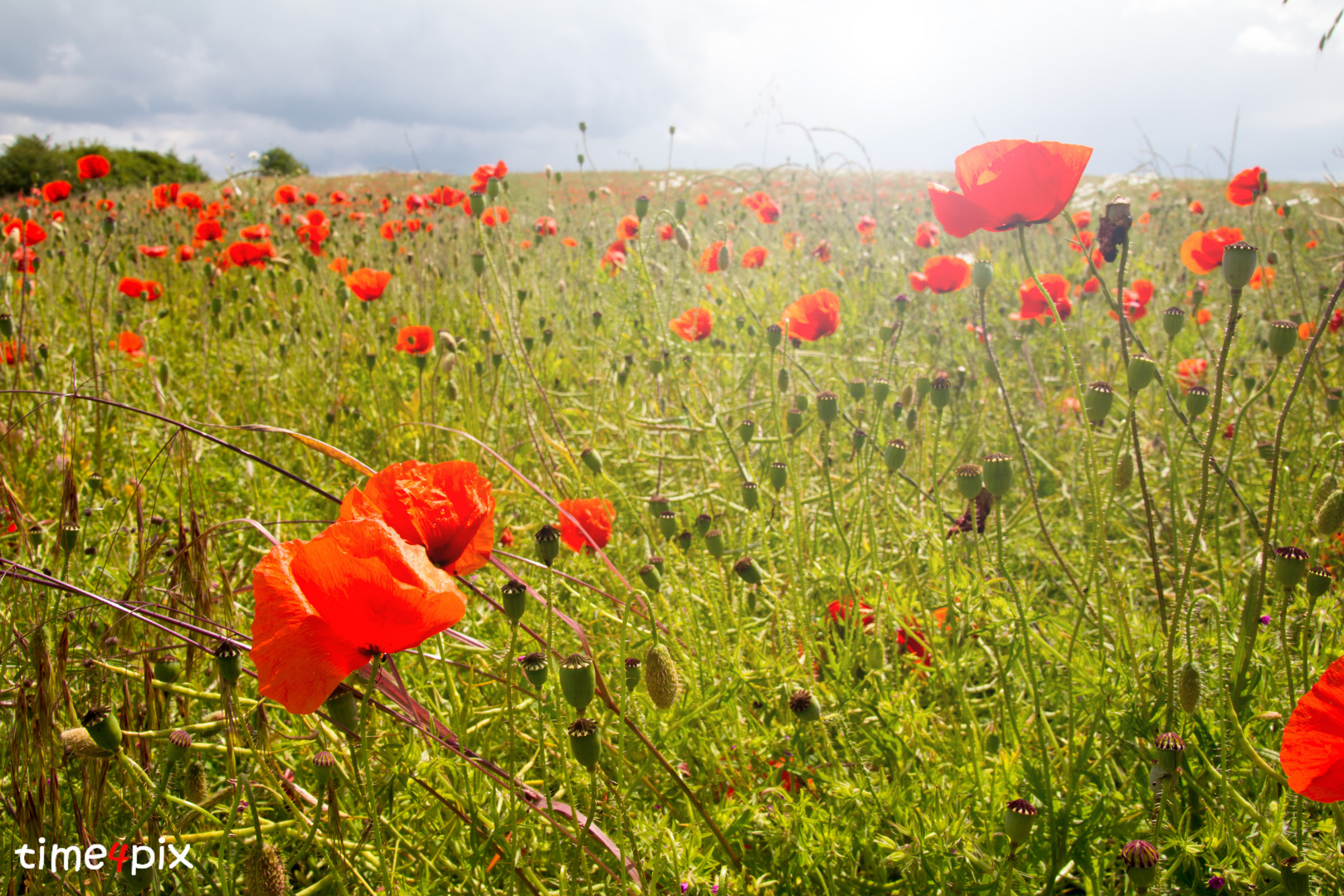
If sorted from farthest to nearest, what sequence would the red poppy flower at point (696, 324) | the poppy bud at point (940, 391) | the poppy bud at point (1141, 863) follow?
the red poppy flower at point (696, 324) → the poppy bud at point (940, 391) → the poppy bud at point (1141, 863)

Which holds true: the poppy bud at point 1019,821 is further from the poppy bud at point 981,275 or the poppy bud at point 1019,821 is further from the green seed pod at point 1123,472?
the poppy bud at point 981,275

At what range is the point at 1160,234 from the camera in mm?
6715

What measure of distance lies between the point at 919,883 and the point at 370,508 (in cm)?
84

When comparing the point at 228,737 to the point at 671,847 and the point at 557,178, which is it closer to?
the point at 671,847

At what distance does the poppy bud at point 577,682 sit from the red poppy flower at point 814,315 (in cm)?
144

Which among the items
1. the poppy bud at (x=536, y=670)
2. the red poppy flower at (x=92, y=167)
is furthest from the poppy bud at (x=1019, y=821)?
the red poppy flower at (x=92, y=167)

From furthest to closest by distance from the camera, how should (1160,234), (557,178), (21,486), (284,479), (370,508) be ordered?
(1160,234)
(557,178)
(284,479)
(21,486)
(370,508)

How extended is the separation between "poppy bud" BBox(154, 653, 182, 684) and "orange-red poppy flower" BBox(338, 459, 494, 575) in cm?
47

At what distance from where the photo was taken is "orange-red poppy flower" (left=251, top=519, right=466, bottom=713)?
596mm

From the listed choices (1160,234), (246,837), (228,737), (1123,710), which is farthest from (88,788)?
(1160,234)

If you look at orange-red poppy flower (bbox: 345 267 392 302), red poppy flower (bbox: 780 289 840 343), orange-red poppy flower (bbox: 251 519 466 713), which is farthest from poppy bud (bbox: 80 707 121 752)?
orange-red poppy flower (bbox: 345 267 392 302)

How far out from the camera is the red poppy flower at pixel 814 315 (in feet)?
6.57

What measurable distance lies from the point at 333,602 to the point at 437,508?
17 cm

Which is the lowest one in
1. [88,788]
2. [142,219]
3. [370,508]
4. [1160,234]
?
[88,788]
